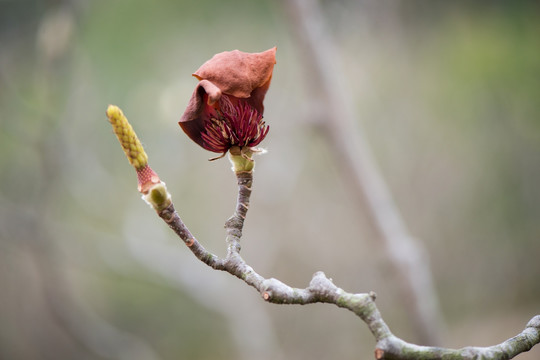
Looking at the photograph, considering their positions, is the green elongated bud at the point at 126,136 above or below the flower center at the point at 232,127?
below

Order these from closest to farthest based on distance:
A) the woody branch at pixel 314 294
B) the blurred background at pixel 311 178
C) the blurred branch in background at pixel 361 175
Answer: the woody branch at pixel 314 294
the blurred branch in background at pixel 361 175
the blurred background at pixel 311 178

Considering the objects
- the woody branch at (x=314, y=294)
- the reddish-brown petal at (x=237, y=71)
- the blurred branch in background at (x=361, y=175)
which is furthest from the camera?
the blurred branch in background at (x=361, y=175)

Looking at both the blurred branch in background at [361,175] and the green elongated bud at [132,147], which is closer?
the green elongated bud at [132,147]

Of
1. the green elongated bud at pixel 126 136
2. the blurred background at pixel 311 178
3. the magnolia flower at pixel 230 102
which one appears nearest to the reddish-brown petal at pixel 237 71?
the magnolia flower at pixel 230 102

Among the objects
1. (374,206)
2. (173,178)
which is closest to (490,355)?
(374,206)

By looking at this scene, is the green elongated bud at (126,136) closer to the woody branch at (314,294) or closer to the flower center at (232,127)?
the woody branch at (314,294)

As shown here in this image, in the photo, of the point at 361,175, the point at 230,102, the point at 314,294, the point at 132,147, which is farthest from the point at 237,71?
the point at 361,175

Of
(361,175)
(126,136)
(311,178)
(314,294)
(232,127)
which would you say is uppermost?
(311,178)

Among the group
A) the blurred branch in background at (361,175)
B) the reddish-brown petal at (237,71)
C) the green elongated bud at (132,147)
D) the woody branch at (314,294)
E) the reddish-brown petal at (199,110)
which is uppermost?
the blurred branch in background at (361,175)

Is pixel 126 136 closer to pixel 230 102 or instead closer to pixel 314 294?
pixel 230 102
